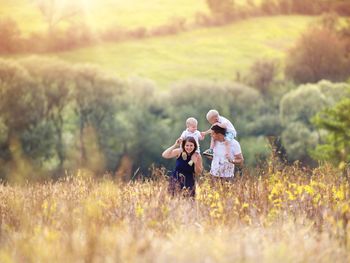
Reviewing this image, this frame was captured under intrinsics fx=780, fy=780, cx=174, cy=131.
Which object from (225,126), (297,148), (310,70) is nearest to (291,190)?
(225,126)

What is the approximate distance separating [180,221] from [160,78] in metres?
70.3

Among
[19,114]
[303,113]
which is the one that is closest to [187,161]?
[19,114]

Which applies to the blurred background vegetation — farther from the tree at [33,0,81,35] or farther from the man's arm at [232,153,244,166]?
the man's arm at [232,153,244,166]

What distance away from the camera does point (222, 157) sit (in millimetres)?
13070

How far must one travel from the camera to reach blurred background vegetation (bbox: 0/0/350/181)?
54969 mm

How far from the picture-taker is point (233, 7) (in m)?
96.2

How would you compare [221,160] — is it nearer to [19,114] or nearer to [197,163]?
[197,163]

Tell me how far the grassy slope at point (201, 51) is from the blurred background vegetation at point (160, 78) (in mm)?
167

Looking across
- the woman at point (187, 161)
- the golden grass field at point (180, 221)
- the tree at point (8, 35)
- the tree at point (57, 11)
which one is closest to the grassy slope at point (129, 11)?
the tree at point (57, 11)

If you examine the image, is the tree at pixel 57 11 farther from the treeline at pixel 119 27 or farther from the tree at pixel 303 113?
the tree at pixel 303 113

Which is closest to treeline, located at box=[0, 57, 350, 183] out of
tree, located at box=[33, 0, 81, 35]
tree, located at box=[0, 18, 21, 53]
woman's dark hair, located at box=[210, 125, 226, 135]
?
tree, located at box=[0, 18, 21, 53]

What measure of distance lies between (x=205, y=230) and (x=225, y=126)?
434 cm

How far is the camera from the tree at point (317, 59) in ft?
251

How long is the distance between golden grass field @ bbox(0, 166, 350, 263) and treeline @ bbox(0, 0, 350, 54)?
68.6 m
